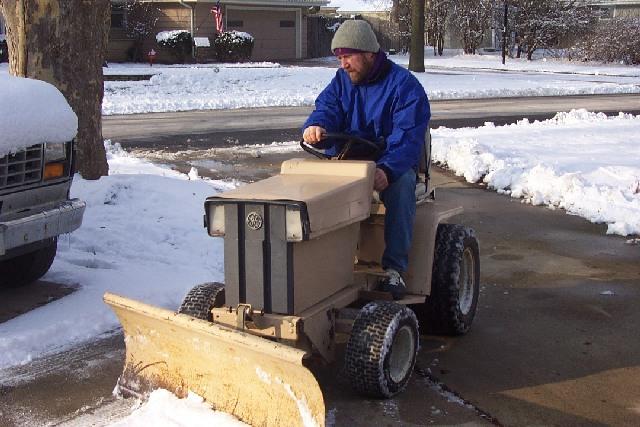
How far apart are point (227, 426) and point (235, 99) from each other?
1941 centimetres

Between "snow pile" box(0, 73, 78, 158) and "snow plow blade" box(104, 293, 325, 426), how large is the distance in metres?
1.56

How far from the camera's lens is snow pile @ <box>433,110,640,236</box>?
9.27m

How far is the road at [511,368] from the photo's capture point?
4410 millimetres

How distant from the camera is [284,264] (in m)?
4.18

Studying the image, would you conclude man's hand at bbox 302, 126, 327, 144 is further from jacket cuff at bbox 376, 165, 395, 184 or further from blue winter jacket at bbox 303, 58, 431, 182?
jacket cuff at bbox 376, 165, 395, 184

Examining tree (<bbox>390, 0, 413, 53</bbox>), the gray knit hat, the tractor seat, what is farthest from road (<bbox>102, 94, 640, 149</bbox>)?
tree (<bbox>390, 0, 413, 53</bbox>)

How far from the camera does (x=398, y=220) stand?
4816 mm

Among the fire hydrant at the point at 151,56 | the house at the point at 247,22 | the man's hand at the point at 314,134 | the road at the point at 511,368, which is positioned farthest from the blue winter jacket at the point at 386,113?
the house at the point at 247,22

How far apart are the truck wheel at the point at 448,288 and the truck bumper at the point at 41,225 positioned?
7.74ft

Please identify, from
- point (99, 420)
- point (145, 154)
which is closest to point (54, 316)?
point (99, 420)

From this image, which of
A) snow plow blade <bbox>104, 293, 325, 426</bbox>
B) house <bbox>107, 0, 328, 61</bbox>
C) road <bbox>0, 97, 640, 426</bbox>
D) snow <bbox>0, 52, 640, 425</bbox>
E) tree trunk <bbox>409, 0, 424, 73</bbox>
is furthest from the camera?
house <bbox>107, 0, 328, 61</bbox>

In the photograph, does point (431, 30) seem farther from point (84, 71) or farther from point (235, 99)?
point (84, 71)

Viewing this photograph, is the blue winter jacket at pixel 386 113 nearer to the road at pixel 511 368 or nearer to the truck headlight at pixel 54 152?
the road at pixel 511 368

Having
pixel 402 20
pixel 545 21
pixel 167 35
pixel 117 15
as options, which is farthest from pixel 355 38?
pixel 402 20
